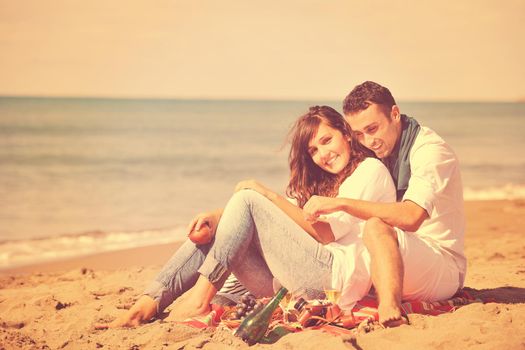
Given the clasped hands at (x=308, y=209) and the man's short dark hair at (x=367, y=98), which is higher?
the man's short dark hair at (x=367, y=98)

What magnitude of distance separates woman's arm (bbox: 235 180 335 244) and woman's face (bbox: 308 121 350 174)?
34cm


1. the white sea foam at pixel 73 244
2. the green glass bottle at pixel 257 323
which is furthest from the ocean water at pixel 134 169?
the green glass bottle at pixel 257 323

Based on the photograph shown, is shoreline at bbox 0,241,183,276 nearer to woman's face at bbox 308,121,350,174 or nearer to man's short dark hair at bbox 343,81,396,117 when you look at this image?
woman's face at bbox 308,121,350,174

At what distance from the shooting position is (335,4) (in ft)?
86.8

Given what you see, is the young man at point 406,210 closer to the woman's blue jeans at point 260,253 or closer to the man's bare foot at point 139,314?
the woman's blue jeans at point 260,253

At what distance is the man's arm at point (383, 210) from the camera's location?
3656 millimetres

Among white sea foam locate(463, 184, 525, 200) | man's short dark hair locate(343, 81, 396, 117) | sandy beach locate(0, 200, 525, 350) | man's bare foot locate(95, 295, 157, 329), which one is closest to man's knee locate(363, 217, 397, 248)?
sandy beach locate(0, 200, 525, 350)

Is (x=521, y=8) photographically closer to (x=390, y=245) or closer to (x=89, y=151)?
(x=89, y=151)

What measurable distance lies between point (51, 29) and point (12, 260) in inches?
1035

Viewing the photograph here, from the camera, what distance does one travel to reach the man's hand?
12.0 feet

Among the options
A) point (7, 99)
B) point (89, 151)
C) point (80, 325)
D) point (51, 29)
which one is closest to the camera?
point (80, 325)

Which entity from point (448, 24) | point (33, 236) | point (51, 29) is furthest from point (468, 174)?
point (51, 29)

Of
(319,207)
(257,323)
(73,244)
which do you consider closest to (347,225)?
(319,207)

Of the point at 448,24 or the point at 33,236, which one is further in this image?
the point at 448,24
